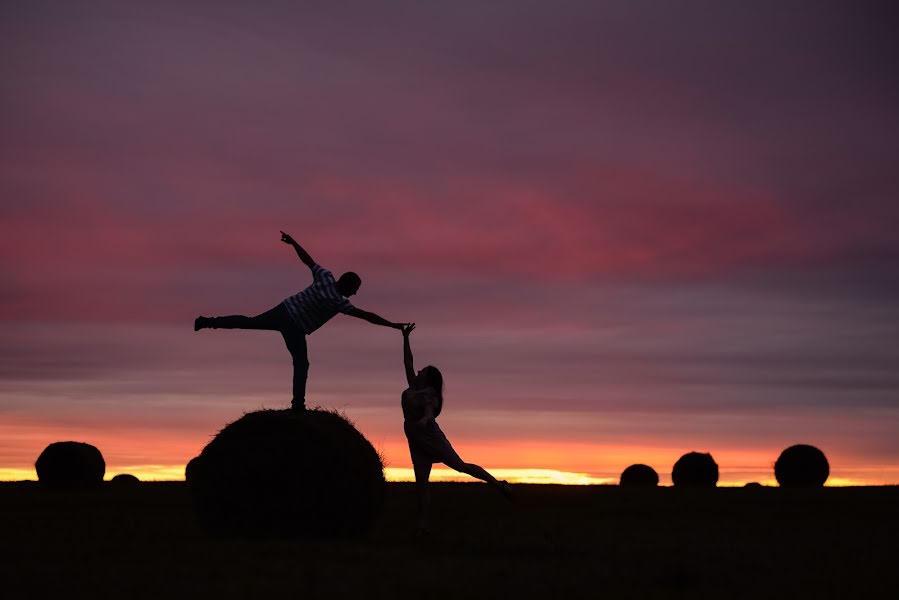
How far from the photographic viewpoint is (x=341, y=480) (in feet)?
54.6

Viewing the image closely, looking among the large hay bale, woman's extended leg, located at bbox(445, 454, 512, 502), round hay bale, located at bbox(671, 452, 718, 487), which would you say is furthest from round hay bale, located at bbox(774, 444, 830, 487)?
the large hay bale

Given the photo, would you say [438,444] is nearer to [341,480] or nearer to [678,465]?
[341,480]

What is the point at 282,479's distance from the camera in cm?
1645

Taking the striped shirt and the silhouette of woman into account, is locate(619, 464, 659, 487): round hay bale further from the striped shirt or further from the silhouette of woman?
the striped shirt

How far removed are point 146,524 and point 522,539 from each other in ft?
24.5

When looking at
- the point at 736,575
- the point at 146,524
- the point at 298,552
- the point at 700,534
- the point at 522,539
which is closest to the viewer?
the point at 736,575

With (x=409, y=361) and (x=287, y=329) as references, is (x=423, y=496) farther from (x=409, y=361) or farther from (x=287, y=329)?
(x=287, y=329)

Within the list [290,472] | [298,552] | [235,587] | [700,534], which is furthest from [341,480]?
[700,534]

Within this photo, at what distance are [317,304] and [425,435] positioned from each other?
266cm

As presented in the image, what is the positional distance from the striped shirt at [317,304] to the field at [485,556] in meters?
Answer: 3.46

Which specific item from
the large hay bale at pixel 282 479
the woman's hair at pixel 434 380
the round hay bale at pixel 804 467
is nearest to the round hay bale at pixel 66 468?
the large hay bale at pixel 282 479

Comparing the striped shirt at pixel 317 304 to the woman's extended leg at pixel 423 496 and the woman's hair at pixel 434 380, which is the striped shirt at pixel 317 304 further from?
the woman's extended leg at pixel 423 496

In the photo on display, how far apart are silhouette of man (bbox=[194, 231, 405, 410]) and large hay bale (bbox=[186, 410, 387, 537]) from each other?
79 cm

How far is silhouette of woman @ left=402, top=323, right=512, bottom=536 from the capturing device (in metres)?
17.0
